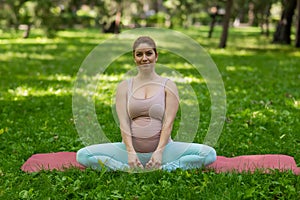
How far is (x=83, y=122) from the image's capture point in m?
6.84

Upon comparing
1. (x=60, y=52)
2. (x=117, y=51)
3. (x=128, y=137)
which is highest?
(x=117, y=51)

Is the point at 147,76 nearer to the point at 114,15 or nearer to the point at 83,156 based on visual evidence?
the point at 83,156

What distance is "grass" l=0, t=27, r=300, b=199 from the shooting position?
4.12m

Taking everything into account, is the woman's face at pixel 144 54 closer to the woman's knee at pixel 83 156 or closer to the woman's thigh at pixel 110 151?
the woman's thigh at pixel 110 151

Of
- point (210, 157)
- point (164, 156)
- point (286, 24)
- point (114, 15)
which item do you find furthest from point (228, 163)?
point (114, 15)

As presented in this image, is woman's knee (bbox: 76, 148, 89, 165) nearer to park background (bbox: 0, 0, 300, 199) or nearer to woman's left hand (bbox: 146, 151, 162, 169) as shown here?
park background (bbox: 0, 0, 300, 199)

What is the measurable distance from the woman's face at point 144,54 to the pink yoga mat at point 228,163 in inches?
51.5

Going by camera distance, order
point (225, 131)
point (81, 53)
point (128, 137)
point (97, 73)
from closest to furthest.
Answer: point (128, 137)
point (225, 131)
point (97, 73)
point (81, 53)

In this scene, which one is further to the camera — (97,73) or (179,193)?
(97,73)

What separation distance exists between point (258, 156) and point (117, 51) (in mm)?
2685

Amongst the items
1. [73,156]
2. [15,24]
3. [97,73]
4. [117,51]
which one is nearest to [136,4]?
[15,24]

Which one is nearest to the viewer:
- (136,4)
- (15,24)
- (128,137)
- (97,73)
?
(128,137)

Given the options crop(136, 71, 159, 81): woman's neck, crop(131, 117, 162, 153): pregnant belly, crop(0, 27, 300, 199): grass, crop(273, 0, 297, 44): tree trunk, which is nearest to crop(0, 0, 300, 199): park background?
crop(0, 27, 300, 199): grass

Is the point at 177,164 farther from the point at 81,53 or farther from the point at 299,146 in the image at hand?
the point at 81,53
